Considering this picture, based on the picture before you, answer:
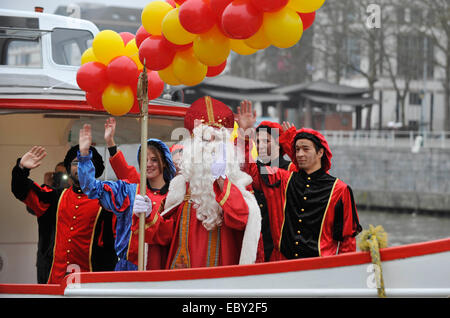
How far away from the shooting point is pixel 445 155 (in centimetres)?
1945

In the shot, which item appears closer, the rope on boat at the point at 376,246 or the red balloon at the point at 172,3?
the rope on boat at the point at 376,246

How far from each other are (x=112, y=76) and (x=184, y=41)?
0.72 metres

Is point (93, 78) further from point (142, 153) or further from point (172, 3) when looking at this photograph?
point (142, 153)

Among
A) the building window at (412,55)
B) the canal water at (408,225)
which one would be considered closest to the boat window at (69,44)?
the canal water at (408,225)

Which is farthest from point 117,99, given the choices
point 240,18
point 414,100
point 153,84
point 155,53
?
point 414,100

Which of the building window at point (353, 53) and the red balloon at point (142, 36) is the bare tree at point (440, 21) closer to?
the building window at point (353, 53)

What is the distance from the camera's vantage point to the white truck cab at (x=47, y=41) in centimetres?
624

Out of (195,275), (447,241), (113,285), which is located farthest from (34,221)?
(447,241)

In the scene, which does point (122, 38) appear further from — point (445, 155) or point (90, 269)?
point (445, 155)

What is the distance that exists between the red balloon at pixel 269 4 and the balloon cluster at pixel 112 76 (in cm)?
119

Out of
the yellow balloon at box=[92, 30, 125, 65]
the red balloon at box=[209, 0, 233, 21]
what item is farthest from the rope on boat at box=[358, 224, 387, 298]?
the yellow balloon at box=[92, 30, 125, 65]

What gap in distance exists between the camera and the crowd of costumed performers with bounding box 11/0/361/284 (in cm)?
350

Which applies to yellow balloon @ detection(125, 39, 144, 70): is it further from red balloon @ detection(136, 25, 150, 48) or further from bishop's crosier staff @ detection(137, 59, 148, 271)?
bishop's crosier staff @ detection(137, 59, 148, 271)

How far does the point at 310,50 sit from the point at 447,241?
102 feet
